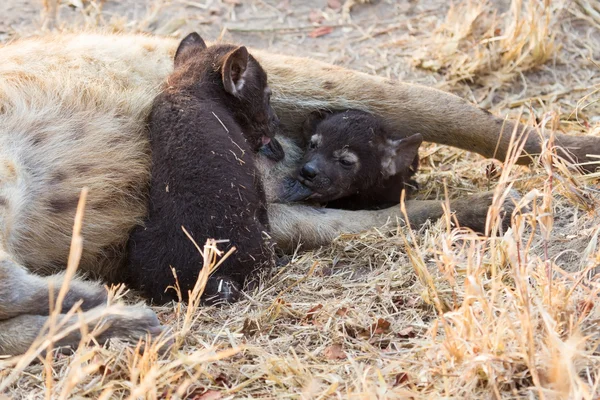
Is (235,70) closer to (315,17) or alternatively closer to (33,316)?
(33,316)

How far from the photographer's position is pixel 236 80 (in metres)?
4.40

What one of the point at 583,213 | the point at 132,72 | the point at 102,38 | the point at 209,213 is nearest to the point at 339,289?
the point at 209,213

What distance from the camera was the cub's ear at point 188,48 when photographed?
4.61 m

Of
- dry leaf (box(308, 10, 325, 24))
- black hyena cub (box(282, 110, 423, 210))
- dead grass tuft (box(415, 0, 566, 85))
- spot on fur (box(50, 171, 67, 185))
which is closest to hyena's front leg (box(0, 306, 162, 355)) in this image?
spot on fur (box(50, 171, 67, 185))

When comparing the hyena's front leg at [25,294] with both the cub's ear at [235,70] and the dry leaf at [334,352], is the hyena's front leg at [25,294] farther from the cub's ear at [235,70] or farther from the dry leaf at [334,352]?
the cub's ear at [235,70]

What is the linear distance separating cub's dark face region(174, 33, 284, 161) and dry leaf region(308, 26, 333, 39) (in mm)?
2553

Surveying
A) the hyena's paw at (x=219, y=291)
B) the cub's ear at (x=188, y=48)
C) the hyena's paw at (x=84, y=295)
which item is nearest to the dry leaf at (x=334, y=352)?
the hyena's paw at (x=219, y=291)

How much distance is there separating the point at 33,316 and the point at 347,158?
200cm

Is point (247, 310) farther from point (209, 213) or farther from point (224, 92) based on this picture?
point (224, 92)

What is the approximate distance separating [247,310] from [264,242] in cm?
36

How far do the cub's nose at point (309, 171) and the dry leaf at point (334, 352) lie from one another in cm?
145

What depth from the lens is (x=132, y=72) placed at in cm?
469

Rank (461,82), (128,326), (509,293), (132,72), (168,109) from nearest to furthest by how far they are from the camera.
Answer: (509,293) → (128,326) → (168,109) → (132,72) → (461,82)

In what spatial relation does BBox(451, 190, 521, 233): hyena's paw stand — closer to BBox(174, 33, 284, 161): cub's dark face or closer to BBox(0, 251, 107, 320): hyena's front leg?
BBox(174, 33, 284, 161): cub's dark face
